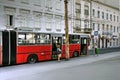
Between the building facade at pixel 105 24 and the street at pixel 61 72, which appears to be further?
the building facade at pixel 105 24

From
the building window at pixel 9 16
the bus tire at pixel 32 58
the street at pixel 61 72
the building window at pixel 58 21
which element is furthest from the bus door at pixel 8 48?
the building window at pixel 58 21

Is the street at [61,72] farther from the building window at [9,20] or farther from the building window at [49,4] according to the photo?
the building window at [49,4]

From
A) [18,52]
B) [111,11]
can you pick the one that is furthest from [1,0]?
[111,11]

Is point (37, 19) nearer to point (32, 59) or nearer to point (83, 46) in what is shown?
point (83, 46)

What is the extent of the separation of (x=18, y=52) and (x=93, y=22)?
38.2 m

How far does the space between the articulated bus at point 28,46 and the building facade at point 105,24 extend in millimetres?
29698

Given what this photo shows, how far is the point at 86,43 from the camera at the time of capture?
3108 cm

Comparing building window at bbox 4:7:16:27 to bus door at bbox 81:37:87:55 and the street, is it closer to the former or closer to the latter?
bus door at bbox 81:37:87:55

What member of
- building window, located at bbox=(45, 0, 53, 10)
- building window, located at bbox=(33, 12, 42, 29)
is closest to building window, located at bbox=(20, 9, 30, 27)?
building window, located at bbox=(33, 12, 42, 29)

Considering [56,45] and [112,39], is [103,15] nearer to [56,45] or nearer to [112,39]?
[112,39]

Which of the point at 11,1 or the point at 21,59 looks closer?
the point at 21,59

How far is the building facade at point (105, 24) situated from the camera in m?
58.2

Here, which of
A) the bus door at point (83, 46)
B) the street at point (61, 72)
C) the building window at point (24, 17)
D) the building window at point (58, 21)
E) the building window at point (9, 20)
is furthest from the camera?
the building window at point (58, 21)

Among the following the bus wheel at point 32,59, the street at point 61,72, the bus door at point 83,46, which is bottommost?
the street at point 61,72
